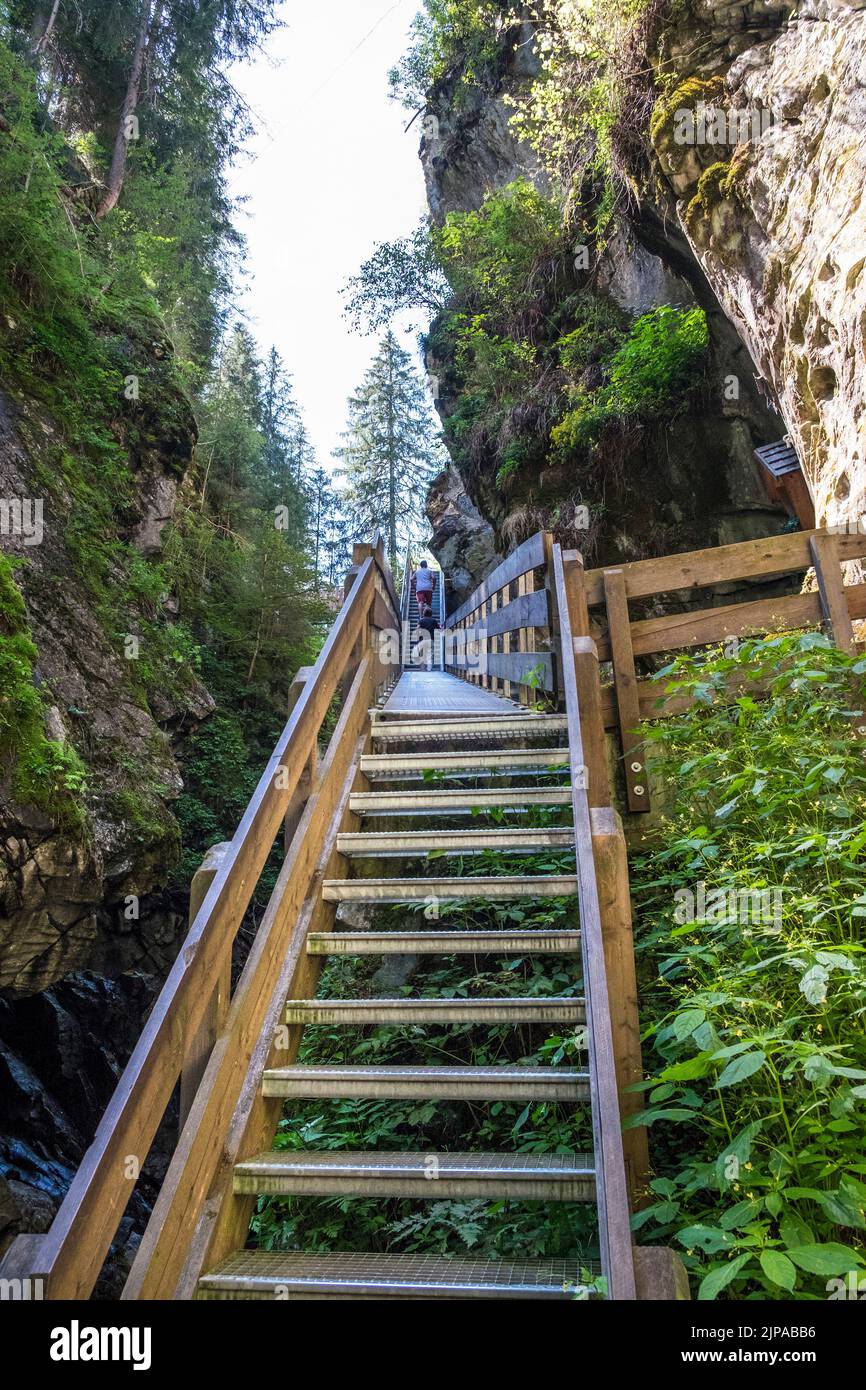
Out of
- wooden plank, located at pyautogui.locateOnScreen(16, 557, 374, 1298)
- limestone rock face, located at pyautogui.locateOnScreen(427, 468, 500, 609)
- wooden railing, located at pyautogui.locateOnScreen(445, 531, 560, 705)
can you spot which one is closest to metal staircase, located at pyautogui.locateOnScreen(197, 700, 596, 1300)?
wooden plank, located at pyautogui.locateOnScreen(16, 557, 374, 1298)

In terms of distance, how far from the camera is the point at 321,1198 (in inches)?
125

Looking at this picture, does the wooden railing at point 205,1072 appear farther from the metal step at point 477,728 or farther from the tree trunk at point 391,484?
the tree trunk at point 391,484

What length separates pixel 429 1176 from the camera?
96.2 inches

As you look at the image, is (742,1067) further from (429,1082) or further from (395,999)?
(395,999)

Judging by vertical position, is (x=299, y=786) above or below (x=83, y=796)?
above

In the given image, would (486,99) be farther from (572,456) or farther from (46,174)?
(46,174)

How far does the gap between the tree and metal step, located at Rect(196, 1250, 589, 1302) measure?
34142 millimetres

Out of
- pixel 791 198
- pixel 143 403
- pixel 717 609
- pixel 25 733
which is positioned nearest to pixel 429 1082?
pixel 717 609

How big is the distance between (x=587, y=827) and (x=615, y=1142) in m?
1.15

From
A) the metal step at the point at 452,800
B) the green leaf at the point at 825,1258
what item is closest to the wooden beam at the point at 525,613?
the metal step at the point at 452,800

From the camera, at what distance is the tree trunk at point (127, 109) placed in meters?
14.4

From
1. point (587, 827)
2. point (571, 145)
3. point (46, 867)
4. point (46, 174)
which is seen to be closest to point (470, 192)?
point (571, 145)

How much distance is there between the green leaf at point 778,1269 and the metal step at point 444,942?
4.94 ft

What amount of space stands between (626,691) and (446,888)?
181cm
